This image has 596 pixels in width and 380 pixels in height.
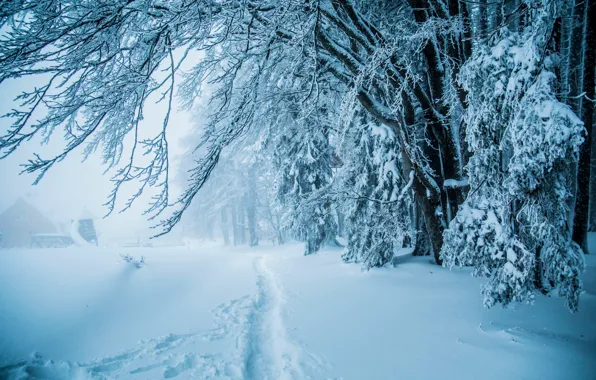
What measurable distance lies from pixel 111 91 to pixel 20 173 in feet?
4.40

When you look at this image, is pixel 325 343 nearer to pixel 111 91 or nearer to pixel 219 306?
pixel 219 306

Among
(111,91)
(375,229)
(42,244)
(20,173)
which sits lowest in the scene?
(42,244)

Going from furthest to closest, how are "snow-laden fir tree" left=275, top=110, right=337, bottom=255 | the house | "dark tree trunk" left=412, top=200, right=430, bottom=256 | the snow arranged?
the house, "snow-laden fir tree" left=275, top=110, right=337, bottom=255, "dark tree trunk" left=412, top=200, right=430, bottom=256, the snow

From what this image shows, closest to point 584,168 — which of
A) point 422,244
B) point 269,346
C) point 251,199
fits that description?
point 422,244

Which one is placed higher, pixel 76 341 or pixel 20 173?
pixel 20 173

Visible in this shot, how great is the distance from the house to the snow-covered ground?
129ft

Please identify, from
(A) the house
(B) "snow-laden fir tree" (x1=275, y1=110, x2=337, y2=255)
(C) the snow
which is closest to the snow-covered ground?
(C) the snow

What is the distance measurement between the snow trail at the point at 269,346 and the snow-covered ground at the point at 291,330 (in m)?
0.02

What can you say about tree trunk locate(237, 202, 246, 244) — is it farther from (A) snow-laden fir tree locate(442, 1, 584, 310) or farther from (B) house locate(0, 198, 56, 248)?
(B) house locate(0, 198, 56, 248)

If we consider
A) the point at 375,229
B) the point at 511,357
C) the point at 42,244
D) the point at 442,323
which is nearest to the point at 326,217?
the point at 375,229

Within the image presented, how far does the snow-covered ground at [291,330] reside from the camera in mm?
3182

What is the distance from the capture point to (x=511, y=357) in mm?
3068

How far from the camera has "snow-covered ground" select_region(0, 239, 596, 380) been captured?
3.18 m

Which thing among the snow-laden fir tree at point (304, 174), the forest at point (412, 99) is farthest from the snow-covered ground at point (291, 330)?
the snow-laden fir tree at point (304, 174)
